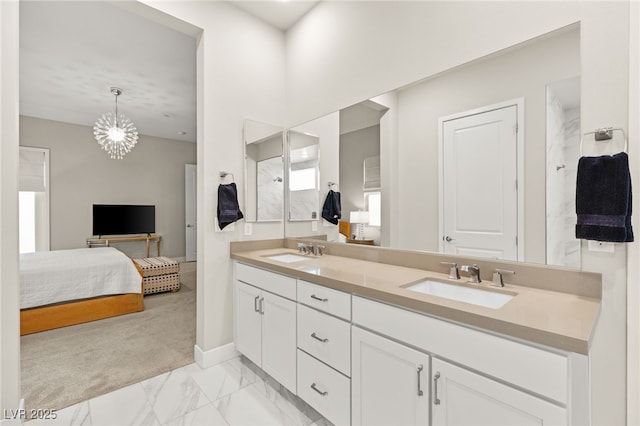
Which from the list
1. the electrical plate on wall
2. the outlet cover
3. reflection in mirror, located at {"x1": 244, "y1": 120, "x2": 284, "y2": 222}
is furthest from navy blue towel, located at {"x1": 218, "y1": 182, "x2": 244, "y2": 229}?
the outlet cover

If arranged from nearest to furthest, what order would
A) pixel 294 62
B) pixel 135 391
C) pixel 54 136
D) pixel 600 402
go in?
pixel 600 402, pixel 135 391, pixel 294 62, pixel 54 136

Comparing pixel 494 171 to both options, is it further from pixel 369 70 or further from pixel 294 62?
pixel 294 62

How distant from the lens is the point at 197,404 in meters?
1.89

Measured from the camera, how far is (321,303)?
1.61 metres

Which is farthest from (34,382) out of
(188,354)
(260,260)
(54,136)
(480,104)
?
(54,136)

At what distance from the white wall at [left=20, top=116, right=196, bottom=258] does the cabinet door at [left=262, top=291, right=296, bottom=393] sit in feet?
18.0

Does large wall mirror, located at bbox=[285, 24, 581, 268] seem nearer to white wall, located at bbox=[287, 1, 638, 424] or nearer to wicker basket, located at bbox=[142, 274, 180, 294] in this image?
white wall, located at bbox=[287, 1, 638, 424]

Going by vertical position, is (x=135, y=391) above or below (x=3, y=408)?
below

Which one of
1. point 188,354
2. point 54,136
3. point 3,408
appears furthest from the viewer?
point 54,136

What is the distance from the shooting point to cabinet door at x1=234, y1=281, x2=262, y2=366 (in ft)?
6.95

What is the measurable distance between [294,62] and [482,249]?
2267 mm

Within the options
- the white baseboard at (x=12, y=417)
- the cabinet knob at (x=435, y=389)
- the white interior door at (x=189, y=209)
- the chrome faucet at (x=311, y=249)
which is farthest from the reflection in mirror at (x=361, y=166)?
the white interior door at (x=189, y=209)

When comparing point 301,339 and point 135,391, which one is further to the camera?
point 135,391

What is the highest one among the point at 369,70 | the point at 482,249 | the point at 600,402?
the point at 369,70
